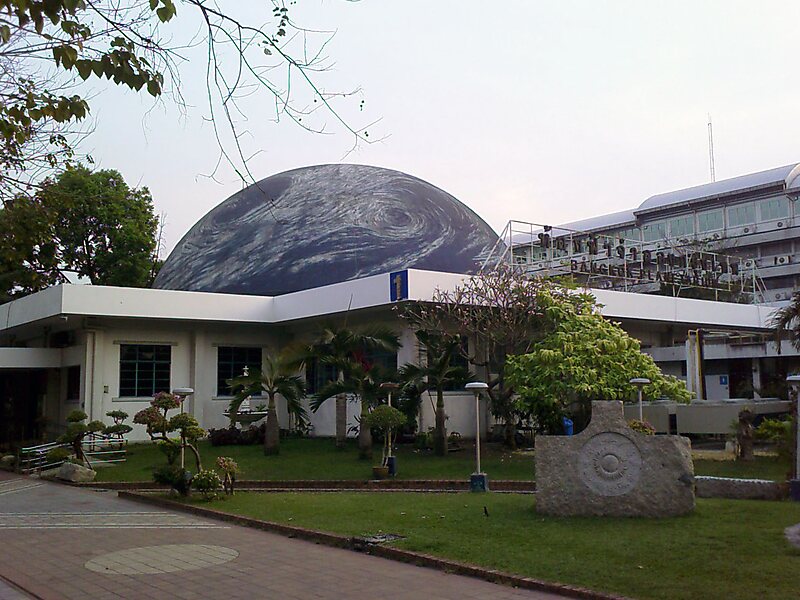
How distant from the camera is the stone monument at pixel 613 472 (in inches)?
397

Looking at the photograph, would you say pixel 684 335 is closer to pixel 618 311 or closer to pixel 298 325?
pixel 618 311

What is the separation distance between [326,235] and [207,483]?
1498cm

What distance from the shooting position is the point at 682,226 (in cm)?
5778

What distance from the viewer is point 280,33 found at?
22.1ft

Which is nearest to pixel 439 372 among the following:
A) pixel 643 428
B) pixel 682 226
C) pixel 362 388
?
pixel 362 388

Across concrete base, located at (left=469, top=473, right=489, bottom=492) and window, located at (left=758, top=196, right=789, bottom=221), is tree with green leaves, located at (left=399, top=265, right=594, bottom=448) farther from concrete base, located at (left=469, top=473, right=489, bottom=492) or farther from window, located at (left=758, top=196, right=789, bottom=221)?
window, located at (left=758, top=196, right=789, bottom=221)

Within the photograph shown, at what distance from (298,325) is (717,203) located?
1554 inches

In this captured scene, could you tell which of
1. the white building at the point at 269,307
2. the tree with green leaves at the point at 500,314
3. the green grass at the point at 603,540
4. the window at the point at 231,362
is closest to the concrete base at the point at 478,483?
the green grass at the point at 603,540

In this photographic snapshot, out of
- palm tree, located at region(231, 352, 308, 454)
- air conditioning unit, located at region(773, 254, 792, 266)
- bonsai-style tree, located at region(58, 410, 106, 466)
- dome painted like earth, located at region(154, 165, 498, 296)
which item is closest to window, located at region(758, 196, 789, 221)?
air conditioning unit, located at region(773, 254, 792, 266)

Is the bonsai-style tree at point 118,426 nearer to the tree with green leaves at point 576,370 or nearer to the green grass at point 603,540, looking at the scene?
the green grass at point 603,540

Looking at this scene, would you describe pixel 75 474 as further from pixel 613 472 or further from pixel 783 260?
pixel 783 260

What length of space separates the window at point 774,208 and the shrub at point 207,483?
161 ft

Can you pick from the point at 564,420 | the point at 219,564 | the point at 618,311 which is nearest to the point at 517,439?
the point at 564,420

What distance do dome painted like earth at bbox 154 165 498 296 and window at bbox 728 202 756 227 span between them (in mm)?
31216
